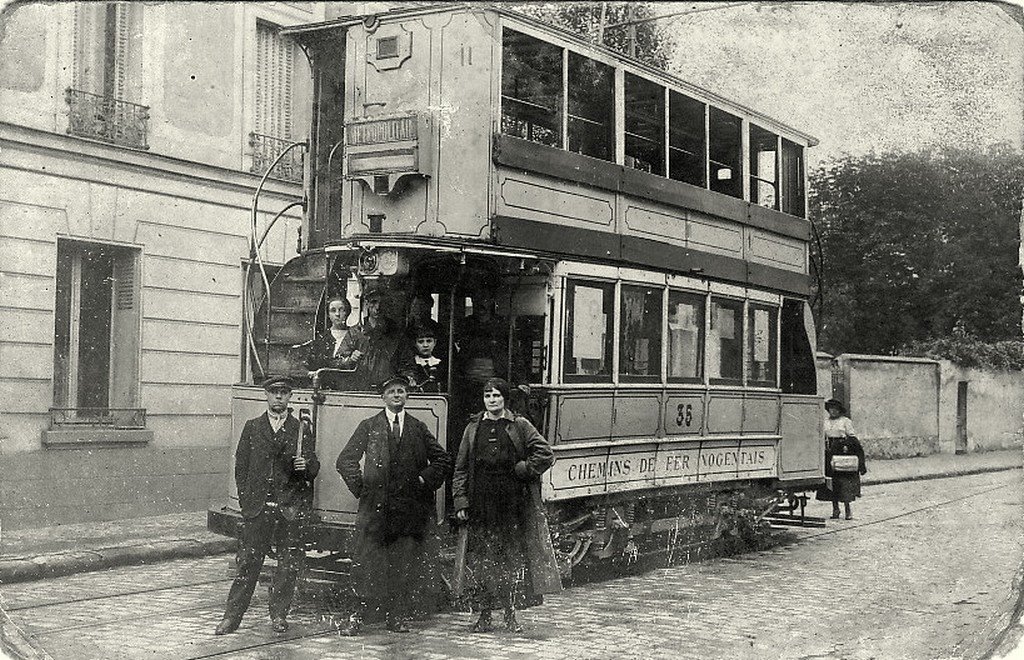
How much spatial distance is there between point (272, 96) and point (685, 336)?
6287mm

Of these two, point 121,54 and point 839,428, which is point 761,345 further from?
point 121,54

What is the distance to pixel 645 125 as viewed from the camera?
34.1 feet

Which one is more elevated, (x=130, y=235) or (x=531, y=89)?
(x=531, y=89)

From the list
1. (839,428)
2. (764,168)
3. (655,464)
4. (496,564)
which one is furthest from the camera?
(839,428)

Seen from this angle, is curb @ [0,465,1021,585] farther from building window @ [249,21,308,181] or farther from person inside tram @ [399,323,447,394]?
building window @ [249,21,308,181]

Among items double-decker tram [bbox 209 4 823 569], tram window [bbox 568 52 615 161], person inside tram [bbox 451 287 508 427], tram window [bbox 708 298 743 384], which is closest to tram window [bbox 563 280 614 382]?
double-decker tram [bbox 209 4 823 569]

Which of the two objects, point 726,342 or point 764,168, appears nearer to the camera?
point 726,342

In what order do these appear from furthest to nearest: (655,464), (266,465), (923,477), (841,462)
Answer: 1. (923,477)
2. (841,462)
3. (655,464)
4. (266,465)

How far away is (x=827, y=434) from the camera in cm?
1492

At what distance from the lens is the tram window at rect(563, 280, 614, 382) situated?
9500 mm

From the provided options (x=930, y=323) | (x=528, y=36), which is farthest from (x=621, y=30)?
(x=930, y=323)

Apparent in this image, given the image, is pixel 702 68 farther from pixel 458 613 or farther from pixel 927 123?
pixel 458 613

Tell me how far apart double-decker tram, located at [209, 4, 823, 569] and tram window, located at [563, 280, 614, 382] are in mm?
21

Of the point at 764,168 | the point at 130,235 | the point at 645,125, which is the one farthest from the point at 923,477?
the point at 130,235
